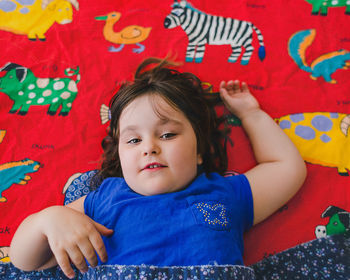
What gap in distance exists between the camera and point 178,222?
2.77ft

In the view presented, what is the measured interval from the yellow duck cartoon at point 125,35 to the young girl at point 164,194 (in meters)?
0.26

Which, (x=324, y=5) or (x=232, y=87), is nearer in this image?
(x=232, y=87)

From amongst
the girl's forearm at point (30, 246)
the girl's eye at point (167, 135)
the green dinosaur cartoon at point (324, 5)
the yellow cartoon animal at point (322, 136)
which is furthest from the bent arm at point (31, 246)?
the green dinosaur cartoon at point (324, 5)

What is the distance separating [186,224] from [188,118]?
318 mm

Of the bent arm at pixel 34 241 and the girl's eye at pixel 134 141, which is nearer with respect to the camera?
the bent arm at pixel 34 241

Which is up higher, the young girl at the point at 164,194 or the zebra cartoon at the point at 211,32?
the zebra cartoon at the point at 211,32

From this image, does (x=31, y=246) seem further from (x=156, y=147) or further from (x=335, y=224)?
(x=335, y=224)

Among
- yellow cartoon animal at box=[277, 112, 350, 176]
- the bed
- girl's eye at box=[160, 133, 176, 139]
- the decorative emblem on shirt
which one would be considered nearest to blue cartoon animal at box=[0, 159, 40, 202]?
the bed

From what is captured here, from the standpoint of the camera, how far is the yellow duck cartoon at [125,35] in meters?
1.26

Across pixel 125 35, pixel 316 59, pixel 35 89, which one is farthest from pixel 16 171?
pixel 316 59

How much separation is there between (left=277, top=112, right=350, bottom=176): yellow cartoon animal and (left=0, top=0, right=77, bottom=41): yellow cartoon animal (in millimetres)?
987

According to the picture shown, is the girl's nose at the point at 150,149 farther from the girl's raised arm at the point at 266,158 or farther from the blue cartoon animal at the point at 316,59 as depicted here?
the blue cartoon animal at the point at 316,59

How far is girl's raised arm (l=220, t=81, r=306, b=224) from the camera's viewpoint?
0.97 metres

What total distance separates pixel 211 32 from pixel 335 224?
33.2 inches
